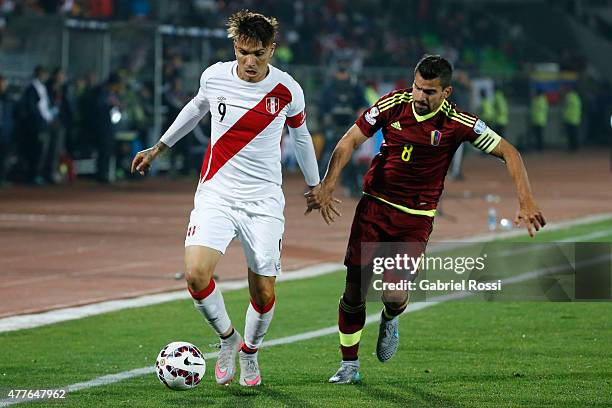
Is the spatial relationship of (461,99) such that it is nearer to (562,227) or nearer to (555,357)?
(562,227)

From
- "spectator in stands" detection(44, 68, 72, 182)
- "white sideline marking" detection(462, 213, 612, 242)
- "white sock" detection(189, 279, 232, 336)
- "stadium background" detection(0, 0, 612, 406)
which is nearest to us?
"white sock" detection(189, 279, 232, 336)

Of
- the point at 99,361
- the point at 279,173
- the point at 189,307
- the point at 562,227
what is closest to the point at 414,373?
the point at 279,173

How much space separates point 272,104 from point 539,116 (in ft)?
116

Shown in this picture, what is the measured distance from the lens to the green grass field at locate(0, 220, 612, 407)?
7738 mm

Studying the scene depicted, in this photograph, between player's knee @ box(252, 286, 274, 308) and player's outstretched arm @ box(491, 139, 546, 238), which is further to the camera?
player's knee @ box(252, 286, 274, 308)

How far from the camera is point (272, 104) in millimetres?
8031

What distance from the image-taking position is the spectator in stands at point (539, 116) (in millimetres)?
42281

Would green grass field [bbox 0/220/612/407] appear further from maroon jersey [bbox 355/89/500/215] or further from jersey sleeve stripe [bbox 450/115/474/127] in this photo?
jersey sleeve stripe [bbox 450/115/474/127]

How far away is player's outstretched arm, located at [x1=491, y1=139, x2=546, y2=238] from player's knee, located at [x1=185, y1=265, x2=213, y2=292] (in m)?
1.82

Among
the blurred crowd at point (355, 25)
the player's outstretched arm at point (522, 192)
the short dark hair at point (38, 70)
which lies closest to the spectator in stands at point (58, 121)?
the short dark hair at point (38, 70)

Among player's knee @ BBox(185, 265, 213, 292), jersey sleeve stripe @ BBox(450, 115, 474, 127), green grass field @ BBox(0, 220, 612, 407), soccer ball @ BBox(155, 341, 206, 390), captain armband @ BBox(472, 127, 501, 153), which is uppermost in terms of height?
jersey sleeve stripe @ BBox(450, 115, 474, 127)

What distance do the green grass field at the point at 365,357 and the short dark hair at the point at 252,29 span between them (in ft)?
6.87

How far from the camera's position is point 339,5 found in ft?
142

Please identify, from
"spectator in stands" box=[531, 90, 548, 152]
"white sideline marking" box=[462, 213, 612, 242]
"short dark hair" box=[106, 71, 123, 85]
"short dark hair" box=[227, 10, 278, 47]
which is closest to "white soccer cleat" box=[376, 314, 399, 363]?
"short dark hair" box=[227, 10, 278, 47]
